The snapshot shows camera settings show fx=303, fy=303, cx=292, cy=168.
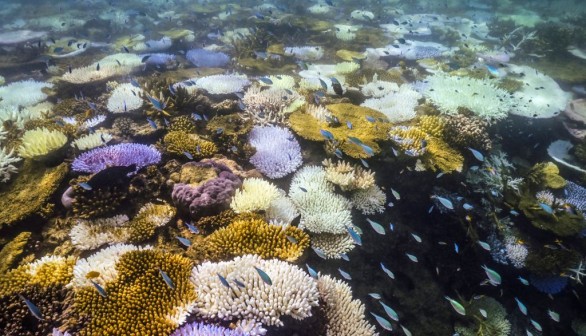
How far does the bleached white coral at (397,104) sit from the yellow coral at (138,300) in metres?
5.52

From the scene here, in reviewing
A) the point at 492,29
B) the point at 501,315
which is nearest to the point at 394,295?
the point at 501,315

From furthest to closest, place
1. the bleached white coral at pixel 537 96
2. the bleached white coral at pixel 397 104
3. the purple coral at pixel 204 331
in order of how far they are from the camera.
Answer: the bleached white coral at pixel 537 96 < the bleached white coral at pixel 397 104 < the purple coral at pixel 204 331

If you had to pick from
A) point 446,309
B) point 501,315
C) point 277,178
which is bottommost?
point 501,315

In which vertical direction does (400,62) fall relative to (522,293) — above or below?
above

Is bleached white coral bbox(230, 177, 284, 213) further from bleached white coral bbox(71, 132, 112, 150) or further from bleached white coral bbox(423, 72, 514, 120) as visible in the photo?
bleached white coral bbox(423, 72, 514, 120)

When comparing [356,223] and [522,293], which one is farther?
[522,293]

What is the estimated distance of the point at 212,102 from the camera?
7.06 metres

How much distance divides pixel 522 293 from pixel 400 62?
859 centimetres

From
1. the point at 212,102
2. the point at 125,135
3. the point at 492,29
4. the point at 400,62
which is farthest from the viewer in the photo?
the point at 492,29

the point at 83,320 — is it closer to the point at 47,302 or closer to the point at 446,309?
the point at 47,302

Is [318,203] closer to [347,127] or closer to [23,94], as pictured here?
[347,127]

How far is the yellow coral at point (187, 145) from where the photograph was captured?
5473 millimetres

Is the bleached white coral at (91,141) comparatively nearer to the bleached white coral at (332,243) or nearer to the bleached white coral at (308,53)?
the bleached white coral at (332,243)

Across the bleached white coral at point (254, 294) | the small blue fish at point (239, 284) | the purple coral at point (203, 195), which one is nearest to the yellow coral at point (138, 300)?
the bleached white coral at point (254, 294)
